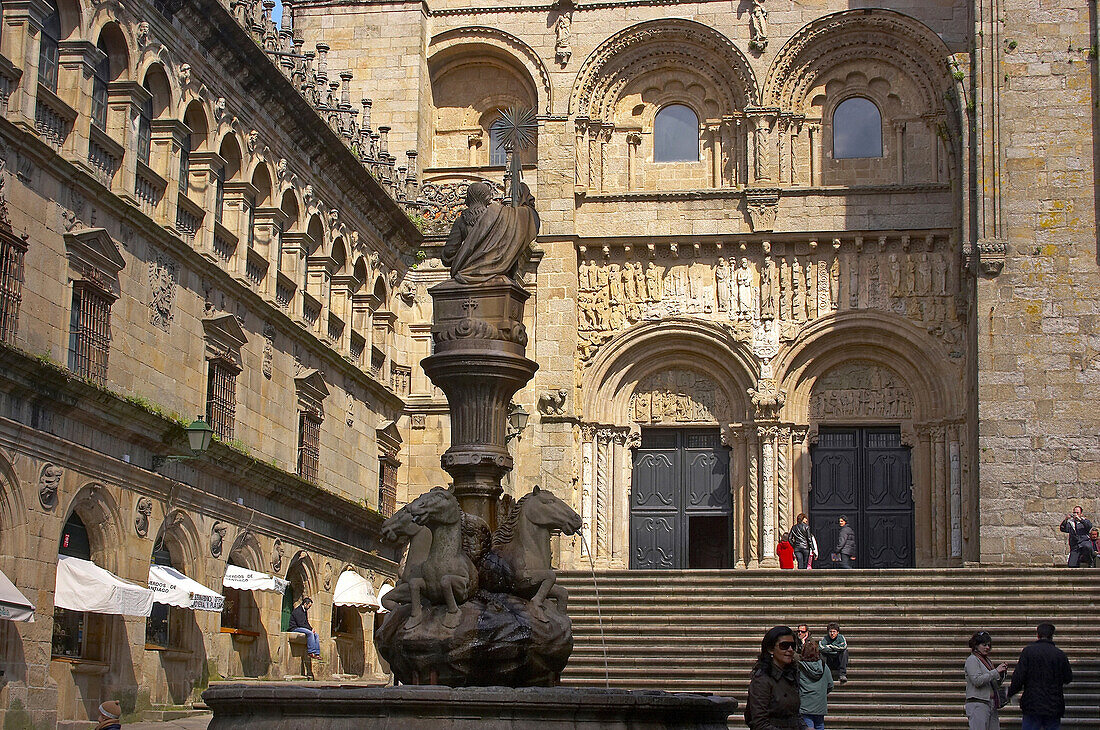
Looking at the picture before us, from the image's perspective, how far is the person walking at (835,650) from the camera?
57.6 feet

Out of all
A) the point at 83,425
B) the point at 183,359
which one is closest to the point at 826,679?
the point at 83,425

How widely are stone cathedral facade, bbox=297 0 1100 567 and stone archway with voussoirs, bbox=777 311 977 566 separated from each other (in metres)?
0.05

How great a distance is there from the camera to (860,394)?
116 feet

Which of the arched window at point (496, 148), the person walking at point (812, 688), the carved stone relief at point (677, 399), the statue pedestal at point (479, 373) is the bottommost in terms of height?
the person walking at point (812, 688)

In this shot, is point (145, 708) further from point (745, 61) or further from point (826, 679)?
point (745, 61)

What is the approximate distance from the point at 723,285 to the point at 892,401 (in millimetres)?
4654

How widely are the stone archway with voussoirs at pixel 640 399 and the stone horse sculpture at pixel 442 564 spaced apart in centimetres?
2244

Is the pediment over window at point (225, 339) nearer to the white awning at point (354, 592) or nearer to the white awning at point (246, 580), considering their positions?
the white awning at point (246, 580)

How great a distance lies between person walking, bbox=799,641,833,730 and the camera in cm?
1396

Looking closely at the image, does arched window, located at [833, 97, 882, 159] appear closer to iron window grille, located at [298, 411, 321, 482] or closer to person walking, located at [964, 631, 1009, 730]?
iron window grille, located at [298, 411, 321, 482]

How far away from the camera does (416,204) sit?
3659 cm

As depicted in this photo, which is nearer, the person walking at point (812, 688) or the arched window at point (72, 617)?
the person walking at point (812, 688)

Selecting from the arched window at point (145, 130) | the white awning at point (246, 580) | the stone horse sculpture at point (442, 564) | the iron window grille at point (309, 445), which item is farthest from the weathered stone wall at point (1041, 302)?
the stone horse sculpture at point (442, 564)

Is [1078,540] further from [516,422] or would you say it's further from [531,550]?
[531,550]
